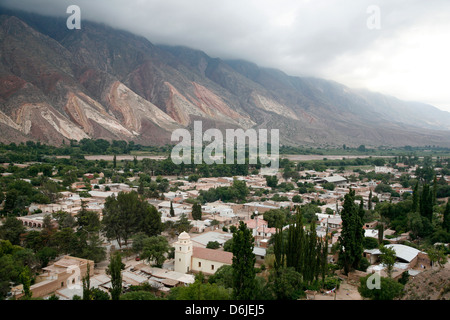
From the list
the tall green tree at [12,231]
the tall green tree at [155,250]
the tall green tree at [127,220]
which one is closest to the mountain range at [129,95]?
the tall green tree at [12,231]

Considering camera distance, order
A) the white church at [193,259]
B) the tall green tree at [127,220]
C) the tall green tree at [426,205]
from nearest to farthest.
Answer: the white church at [193,259]
the tall green tree at [127,220]
the tall green tree at [426,205]

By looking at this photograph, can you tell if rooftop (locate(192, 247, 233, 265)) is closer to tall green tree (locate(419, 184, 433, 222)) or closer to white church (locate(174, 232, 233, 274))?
white church (locate(174, 232, 233, 274))

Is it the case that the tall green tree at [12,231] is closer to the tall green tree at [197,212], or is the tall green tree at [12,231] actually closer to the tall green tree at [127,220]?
the tall green tree at [127,220]

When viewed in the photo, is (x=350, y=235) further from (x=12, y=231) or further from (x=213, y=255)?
(x=12, y=231)

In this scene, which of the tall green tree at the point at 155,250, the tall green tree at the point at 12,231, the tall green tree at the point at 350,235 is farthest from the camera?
the tall green tree at the point at 12,231

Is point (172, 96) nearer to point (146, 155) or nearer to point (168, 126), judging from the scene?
point (168, 126)

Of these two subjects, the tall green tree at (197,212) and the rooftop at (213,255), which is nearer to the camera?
the rooftop at (213,255)
